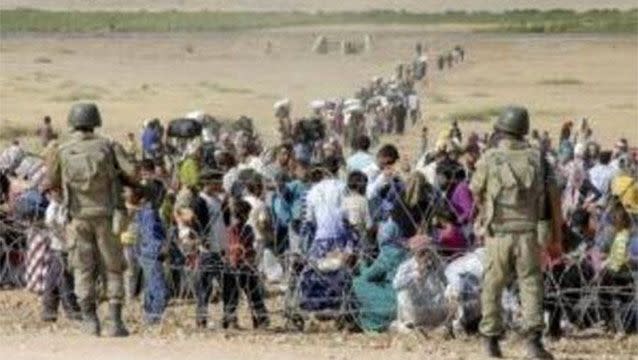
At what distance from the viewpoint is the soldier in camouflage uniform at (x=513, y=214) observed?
14695 mm

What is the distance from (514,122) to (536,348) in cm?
158

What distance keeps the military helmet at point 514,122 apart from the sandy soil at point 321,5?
131112 mm

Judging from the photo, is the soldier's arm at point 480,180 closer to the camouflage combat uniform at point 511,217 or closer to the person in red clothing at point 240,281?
the camouflage combat uniform at point 511,217

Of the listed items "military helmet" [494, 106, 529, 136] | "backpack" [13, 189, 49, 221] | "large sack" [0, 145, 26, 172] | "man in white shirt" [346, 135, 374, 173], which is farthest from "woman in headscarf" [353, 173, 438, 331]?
"large sack" [0, 145, 26, 172]

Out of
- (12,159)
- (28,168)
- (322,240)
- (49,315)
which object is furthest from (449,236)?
(12,159)

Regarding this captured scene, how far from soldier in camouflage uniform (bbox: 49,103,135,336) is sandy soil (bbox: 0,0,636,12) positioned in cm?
13002

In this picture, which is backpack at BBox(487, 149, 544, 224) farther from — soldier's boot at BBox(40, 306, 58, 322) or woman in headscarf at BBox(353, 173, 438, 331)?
soldier's boot at BBox(40, 306, 58, 322)

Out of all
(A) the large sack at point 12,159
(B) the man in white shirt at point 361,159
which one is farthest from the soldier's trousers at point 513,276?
(A) the large sack at point 12,159

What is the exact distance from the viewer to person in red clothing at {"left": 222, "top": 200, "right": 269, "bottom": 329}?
1798 centimetres

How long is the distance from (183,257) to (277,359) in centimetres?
362

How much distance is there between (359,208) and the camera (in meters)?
19.2

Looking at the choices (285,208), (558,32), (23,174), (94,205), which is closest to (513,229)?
(94,205)

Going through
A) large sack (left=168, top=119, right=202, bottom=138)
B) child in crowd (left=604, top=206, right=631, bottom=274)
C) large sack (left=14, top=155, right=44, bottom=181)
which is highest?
child in crowd (left=604, top=206, right=631, bottom=274)

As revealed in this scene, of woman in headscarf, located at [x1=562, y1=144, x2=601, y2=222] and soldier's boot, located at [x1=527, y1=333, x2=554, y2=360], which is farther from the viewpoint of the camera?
woman in headscarf, located at [x1=562, y1=144, x2=601, y2=222]
